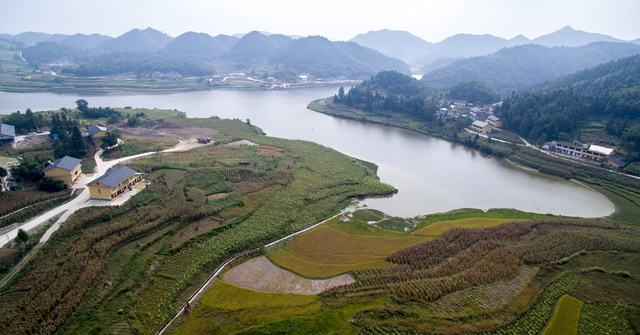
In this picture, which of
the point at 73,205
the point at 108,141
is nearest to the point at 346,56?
the point at 108,141

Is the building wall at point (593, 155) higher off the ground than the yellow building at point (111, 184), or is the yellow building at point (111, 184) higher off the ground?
the building wall at point (593, 155)

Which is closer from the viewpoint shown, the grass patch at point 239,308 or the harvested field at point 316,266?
the grass patch at point 239,308

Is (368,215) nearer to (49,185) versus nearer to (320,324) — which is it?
(320,324)

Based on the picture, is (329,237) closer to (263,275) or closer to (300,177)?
(263,275)

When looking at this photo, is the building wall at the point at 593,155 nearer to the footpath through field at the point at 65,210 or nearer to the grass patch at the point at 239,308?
the grass patch at the point at 239,308

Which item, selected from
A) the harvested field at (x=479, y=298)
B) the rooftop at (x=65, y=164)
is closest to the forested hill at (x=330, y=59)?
the rooftop at (x=65, y=164)

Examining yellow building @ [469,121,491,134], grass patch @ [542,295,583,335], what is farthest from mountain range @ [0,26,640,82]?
grass patch @ [542,295,583,335]
